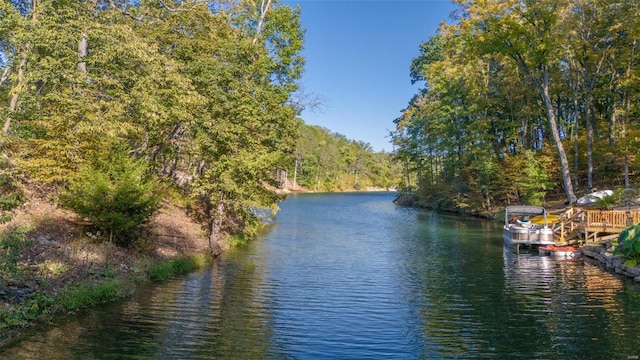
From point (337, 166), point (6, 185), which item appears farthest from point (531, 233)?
point (337, 166)

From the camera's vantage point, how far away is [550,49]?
31.8 metres

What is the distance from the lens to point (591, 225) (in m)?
23.1

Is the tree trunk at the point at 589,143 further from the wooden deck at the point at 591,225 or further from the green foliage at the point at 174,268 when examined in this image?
the green foliage at the point at 174,268

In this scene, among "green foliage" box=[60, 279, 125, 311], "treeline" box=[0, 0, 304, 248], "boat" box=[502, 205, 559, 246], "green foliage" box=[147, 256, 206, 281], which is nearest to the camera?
"green foliage" box=[60, 279, 125, 311]

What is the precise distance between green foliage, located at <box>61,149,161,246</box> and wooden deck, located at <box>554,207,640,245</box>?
72.7ft

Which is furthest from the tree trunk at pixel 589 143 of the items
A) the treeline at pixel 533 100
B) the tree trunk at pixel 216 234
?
A: the tree trunk at pixel 216 234

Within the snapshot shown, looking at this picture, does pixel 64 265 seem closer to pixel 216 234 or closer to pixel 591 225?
pixel 216 234

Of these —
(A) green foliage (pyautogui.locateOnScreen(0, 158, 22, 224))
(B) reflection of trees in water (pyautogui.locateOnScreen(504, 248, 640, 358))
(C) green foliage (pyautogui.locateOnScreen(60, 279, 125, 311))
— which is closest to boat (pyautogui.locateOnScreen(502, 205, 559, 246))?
(B) reflection of trees in water (pyautogui.locateOnScreen(504, 248, 640, 358))

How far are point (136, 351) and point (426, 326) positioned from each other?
7.38m

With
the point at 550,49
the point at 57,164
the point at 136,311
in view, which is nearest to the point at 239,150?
the point at 57,164

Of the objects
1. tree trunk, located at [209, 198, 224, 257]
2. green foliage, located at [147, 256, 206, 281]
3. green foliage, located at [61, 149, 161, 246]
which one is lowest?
green foliage, located at [147, 256, 206, 281]

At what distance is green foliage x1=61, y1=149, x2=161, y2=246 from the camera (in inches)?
579

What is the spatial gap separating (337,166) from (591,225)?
11667 centimetres

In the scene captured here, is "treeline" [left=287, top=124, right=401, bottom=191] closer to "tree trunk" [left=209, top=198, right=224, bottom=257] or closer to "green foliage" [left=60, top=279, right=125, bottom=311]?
"tree trunk" [left=209, top=198, right=224, bottom=257]
